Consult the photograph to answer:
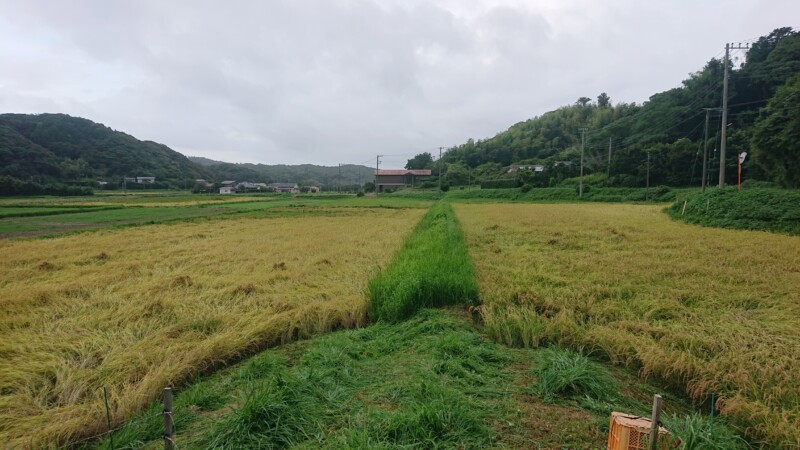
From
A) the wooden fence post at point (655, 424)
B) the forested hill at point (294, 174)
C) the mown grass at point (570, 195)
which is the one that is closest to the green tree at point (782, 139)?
the mown grass at point (570, 195)

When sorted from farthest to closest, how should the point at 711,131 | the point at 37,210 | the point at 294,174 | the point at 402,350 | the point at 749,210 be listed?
1. the point at 294,174
2. the point at 711,131
3. the point at 37,210
4. the point at 749,210
5. the point at 402,350

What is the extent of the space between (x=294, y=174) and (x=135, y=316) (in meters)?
136

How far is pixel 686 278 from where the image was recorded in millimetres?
6902

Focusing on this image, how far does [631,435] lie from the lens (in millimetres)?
2182

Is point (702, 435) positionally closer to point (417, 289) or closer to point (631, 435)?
point (631, 435)

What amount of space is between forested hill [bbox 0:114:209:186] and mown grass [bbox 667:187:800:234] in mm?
59108

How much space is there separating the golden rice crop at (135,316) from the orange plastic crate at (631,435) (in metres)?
3.71

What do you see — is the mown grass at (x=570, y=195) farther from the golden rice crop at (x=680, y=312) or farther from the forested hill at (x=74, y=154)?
the forested hill at (x=74, y=154)

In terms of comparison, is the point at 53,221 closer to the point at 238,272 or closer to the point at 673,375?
the point at 238,272

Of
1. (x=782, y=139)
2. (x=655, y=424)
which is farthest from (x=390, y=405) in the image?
(x=782, y=139)

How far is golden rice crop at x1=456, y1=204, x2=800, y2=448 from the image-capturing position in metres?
3.20

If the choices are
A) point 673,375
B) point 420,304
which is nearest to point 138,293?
point 420,304

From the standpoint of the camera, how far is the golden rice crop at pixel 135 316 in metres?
3.22

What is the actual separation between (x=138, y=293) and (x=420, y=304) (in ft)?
16.0
